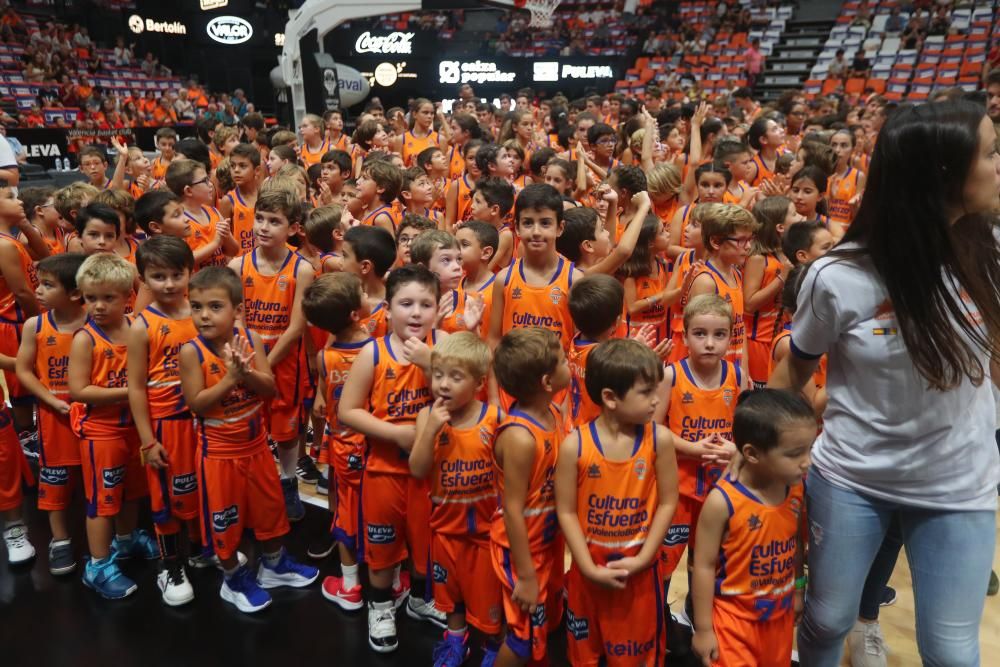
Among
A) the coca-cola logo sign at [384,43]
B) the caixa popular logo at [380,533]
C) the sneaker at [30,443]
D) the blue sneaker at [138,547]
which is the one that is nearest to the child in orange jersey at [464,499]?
the caixa popular logo at [380,533]

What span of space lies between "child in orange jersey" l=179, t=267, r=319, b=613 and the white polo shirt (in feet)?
7.02

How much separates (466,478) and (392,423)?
0.40 meters

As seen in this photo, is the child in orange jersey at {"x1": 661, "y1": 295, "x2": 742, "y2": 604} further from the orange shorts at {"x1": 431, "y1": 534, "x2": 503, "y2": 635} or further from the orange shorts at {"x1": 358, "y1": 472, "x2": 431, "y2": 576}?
the orange shorts at {"x1": 358, "y1": 472, "x2": 431, "y2": 576}

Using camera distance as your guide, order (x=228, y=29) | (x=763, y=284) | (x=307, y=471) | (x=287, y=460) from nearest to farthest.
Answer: (x=287, y=460)
(x=763, y=284)
(x=307, y=471)
(x=228, y=29)

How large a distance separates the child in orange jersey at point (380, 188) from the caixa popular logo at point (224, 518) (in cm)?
265

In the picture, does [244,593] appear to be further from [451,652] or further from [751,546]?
[751,546]

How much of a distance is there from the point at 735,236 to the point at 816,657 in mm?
2198

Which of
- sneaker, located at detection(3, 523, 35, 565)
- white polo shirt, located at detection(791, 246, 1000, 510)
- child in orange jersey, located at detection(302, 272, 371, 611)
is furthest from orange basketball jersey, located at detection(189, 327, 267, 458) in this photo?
white polo shirt, located at detection(791, 246, 1000, 510)

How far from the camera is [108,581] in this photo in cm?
347

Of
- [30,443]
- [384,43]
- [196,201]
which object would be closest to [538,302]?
[196,201]

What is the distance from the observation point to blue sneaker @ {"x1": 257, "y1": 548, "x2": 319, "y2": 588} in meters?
3.54

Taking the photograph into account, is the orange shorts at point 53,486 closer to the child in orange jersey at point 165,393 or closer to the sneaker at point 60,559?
the sneaker at point 60,559

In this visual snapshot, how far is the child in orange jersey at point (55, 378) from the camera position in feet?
11.4

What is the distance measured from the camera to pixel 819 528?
7.00ft
